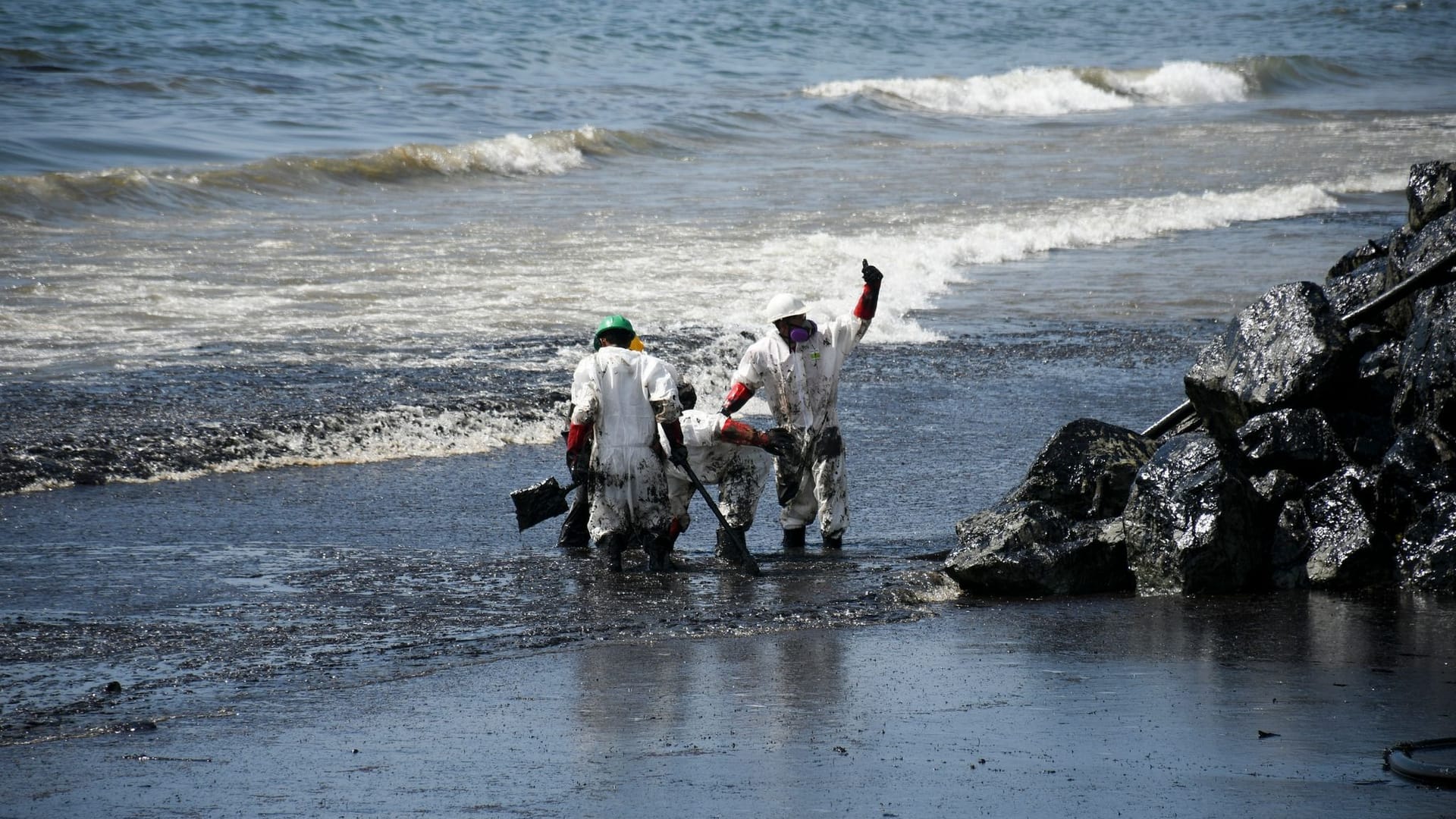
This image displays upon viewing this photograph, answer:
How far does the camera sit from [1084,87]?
43250 millimetres

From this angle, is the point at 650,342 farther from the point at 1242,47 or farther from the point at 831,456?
the point at 1242,47

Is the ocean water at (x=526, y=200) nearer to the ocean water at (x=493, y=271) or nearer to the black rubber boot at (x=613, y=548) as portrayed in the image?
the ocean water at (x=493, y=271)

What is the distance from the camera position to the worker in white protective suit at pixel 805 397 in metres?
8.88

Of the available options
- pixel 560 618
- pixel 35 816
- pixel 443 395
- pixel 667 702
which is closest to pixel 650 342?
pixel 443 395

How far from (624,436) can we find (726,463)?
812mm

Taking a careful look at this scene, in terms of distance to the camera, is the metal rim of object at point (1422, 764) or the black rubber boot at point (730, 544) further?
the black rubber boot at point (730, 544)

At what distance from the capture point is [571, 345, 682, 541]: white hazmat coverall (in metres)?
8.23

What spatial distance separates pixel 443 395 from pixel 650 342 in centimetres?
264

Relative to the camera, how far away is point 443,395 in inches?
473

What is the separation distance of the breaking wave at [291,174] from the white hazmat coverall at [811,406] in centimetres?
1418

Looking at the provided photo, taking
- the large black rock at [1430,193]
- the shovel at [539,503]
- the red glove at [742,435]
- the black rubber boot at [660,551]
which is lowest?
the black rubber boot at [660,551]

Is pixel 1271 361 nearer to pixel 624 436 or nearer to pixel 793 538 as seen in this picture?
pixel 793 538

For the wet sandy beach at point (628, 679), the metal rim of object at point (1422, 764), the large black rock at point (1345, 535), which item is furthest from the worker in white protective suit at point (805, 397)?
the metal rim of object at point (1422, 764)

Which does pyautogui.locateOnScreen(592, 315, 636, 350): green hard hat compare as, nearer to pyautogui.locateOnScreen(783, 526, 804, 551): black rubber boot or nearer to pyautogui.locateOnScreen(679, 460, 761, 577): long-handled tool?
pyautogui.locateOnScreen(679, 460, 761, 577): long-handled tool
